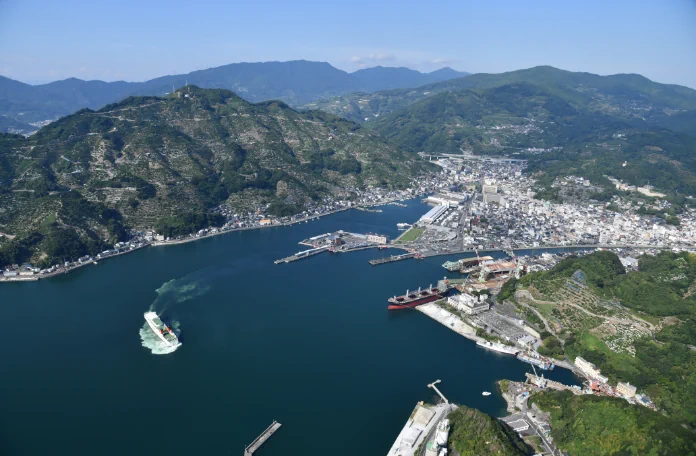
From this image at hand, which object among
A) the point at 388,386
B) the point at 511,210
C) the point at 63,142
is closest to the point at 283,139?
the point at 63,142

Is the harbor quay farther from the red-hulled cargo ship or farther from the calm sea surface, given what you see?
the red-hulled cargo ship

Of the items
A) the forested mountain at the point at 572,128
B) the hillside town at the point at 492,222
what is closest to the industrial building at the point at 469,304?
the hillside town at the point at 492,222

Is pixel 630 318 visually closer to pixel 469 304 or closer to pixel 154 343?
pixel 469 304

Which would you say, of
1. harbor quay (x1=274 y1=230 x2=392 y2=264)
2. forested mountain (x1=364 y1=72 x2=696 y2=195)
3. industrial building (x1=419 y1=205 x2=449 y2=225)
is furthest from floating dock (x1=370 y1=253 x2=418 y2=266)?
forested mountain (x1=364 y1=72 x2=696 y2=195)

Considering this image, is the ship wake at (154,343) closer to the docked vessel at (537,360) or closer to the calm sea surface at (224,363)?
the calm sea surface at (224,363)

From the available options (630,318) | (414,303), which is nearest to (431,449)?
(414,303)
